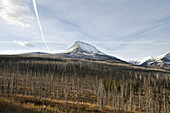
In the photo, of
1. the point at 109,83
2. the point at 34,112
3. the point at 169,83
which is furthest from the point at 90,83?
the point at 169,83

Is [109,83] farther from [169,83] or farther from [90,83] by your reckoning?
[169,83]

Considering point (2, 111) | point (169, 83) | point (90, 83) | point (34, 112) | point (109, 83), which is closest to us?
point (2, 111)

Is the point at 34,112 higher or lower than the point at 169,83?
higher

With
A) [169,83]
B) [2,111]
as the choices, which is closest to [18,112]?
[2,111]

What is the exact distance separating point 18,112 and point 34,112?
6.78 feet

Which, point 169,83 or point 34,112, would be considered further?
point 169,83

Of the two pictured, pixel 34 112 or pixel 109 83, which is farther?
pixel 109 83

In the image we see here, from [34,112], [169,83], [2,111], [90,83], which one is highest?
[2,111]

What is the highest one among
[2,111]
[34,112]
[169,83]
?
[2,111]

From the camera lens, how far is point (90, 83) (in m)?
87.8

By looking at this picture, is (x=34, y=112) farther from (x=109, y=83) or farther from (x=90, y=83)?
(x=90, y=83)

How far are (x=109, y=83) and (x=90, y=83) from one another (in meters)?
21.7

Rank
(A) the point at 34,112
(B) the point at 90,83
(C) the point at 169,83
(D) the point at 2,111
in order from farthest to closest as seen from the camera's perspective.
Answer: (C) the point at 169,83 → (B) the point at 90,83 → (A) the point at 34,112 → (D) the point at 2,111

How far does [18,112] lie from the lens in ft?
42.0
